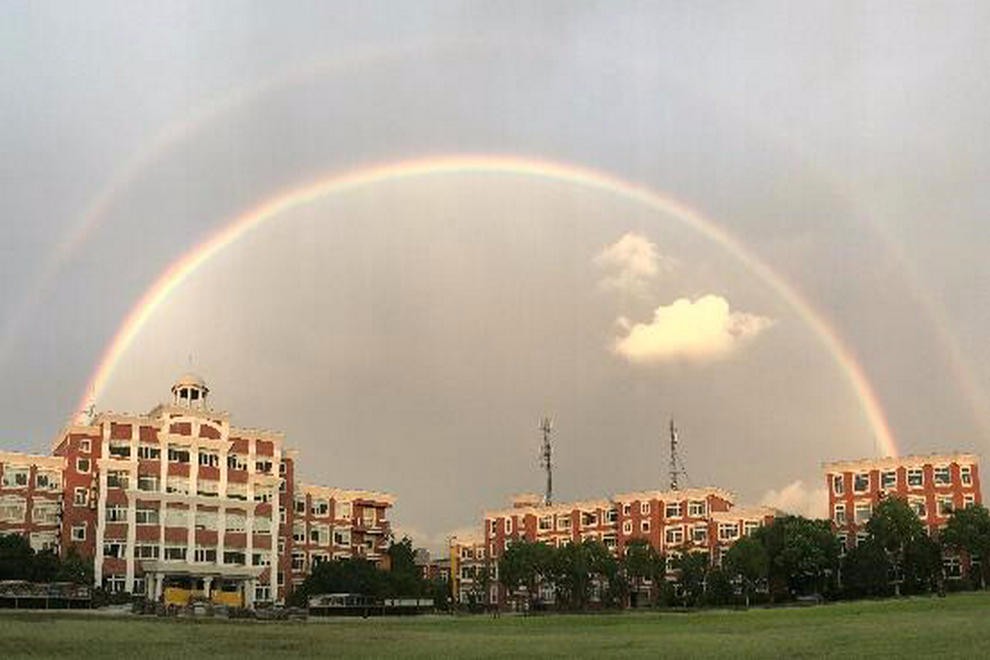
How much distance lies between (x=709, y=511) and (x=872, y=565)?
31.7 m

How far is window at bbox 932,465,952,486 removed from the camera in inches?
4685

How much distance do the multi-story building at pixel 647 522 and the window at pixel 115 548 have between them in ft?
180

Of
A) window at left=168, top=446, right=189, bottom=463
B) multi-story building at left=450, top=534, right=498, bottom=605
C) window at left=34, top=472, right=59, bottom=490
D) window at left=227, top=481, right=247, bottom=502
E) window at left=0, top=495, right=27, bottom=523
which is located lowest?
multi-story building at left=450, top=534, right=498, bottom=605

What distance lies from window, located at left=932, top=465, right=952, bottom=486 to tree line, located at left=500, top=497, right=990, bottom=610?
9960 mm

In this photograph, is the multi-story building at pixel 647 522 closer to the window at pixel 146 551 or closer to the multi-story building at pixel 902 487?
the multi-story building at pixel 902 487

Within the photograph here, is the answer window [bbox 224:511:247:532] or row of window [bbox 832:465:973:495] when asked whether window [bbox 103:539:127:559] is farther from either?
row of window [bbox 832:465:973:495]

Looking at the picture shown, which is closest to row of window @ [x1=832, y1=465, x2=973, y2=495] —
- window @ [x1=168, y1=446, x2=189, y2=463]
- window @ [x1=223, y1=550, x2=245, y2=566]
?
window @ [x1=223, y1=550, x2=245, y2=566]

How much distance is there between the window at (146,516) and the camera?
108062 millimetres

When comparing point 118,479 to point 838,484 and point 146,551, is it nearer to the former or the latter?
point 146,551

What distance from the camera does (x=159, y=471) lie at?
111188 mm

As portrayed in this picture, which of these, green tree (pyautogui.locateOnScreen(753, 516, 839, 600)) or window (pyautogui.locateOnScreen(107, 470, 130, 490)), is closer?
green tree (pyautogui.locateOnScreen(753, 516, 839, 600))

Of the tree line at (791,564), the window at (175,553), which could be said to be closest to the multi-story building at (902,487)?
the tree line at (791,564)

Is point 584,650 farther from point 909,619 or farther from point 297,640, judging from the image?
point 909,619

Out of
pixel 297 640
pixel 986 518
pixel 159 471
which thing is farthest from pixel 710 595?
pixel 297 640
